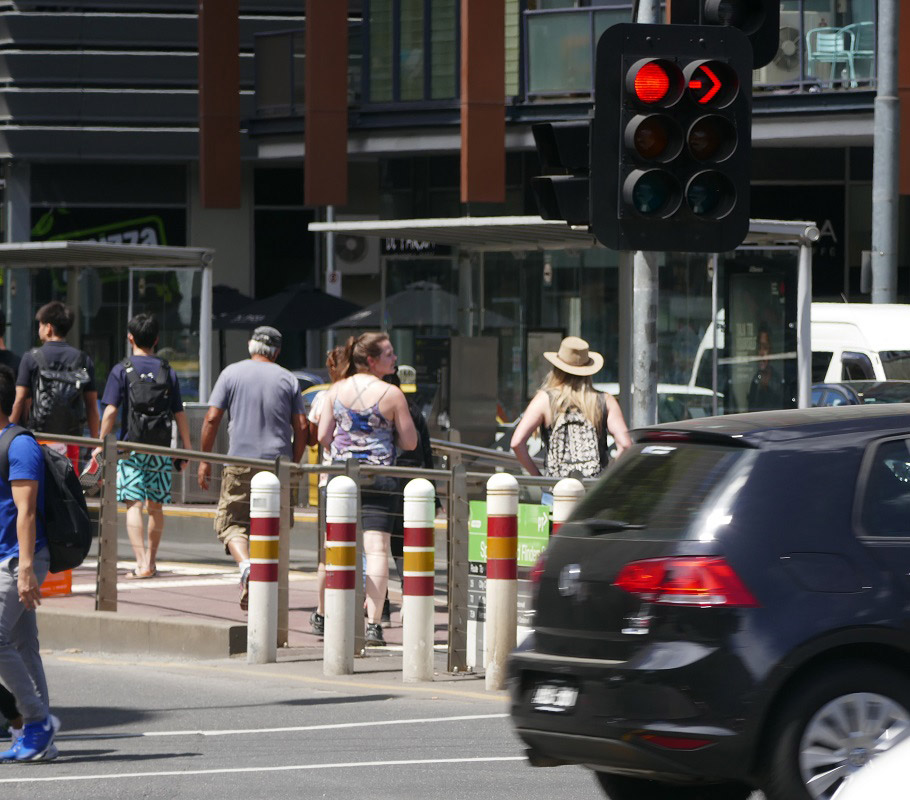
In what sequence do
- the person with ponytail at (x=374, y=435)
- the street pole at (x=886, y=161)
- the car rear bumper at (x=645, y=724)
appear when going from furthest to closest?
1. the street pole at (x=886, y=161)
2. the person with ponytail at (x=374, y=435)
3. the car rear bumper at (x=645, y=724)

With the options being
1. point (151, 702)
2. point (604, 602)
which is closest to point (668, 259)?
point (151, 702)

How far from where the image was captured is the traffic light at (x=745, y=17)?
8.92m

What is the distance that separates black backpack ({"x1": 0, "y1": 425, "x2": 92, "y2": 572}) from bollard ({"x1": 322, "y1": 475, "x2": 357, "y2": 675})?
225 cm

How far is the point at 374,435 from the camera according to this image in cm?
1123

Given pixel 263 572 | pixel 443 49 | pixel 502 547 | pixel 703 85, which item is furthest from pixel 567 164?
pixel 443 49

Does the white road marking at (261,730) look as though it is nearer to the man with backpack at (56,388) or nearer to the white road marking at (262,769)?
the white road marking at (262,769)

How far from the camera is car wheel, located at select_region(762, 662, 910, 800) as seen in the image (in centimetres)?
591

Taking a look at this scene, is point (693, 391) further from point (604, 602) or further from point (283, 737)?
point (604, 602)

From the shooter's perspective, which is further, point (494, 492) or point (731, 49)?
point (494, 492)

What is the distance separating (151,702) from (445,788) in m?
2.85

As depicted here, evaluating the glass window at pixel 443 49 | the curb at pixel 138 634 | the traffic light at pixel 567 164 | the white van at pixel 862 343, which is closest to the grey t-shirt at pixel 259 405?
the curb at pixel 138 634

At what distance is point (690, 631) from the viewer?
5.97 m

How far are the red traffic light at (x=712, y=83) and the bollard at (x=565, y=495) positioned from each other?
7.34 ft

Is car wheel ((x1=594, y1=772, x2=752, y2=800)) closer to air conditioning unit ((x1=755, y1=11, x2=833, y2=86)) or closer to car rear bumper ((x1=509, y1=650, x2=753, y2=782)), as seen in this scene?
car rear bumper ((x1=509, y1=650, x2=753, y2=782))
